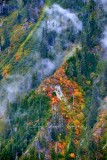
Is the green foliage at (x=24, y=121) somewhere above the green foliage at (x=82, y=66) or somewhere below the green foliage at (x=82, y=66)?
below

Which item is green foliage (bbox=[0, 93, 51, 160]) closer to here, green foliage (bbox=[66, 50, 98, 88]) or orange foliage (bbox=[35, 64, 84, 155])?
orange foliage (bbox=[35, 64, 84, 155])

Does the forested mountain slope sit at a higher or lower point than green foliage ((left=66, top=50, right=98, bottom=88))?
lower

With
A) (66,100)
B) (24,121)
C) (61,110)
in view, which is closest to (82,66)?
(66,100)

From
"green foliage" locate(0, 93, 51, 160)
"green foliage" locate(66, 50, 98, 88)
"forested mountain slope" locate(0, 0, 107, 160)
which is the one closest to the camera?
"forested mountain slope" locate(0, 0, 107, 160)

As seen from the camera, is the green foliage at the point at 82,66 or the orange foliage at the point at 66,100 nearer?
the orange foliage at the point at 66,100

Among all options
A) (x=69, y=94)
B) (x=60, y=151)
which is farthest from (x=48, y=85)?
(x=60, y=151)

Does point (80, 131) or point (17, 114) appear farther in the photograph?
point (17, 114)

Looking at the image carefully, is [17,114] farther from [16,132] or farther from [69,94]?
[69,94]

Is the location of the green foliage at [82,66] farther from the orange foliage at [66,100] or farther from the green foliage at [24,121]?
the green foliage at [24,121]

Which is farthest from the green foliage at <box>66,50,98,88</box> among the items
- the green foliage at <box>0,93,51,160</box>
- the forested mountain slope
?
the green foliage at <box>0,93,51,160</box>

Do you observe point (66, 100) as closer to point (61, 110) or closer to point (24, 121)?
point (61, 110)

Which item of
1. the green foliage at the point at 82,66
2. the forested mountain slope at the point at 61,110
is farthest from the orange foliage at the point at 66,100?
the green foliage at the point at 82,66
